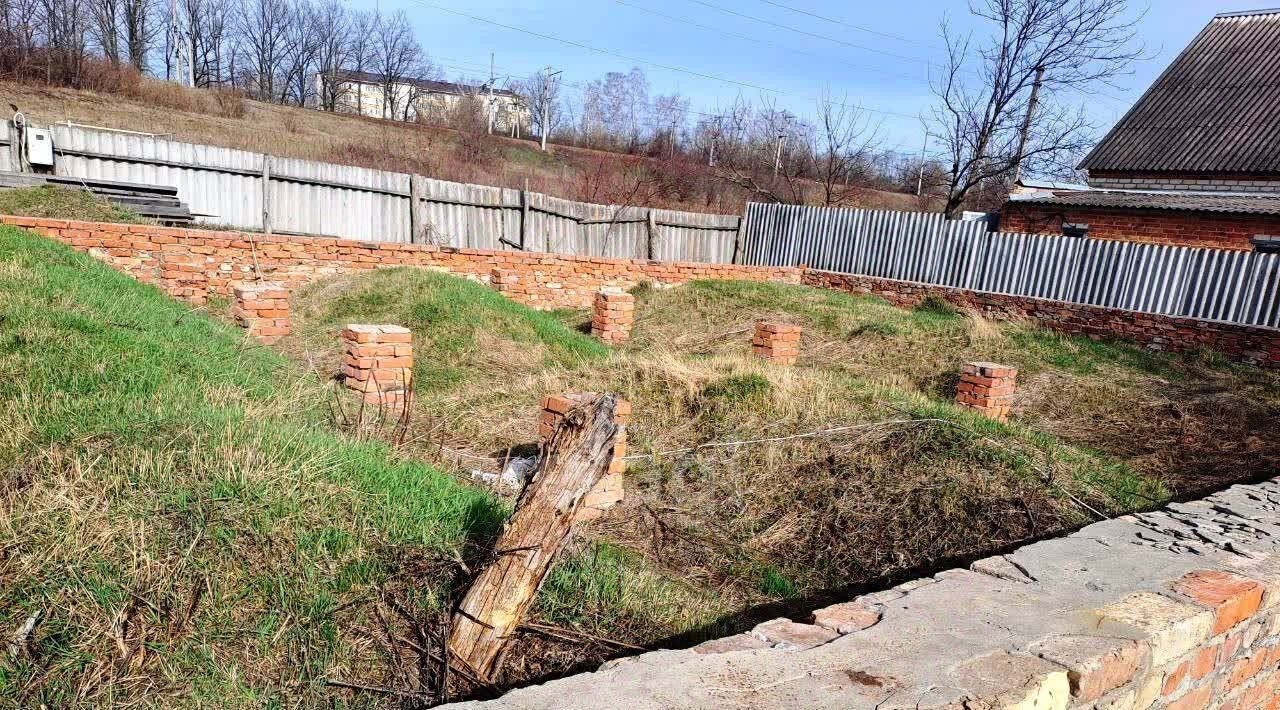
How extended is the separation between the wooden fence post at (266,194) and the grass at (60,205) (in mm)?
1654

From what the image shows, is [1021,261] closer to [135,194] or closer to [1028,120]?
[1028,120]

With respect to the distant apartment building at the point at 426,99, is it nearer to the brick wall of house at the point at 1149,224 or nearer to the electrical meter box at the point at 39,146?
the electrical meter box at the point at 39,146

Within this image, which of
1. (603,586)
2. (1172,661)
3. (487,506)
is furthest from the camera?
(487,506)

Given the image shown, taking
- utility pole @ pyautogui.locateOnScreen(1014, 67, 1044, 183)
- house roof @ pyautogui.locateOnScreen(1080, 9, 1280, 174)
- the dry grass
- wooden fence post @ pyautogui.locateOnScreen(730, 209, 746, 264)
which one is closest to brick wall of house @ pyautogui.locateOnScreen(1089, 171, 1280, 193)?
house roof @ pyautogui.locateOnScreen(1080, 9, 1280, 174)

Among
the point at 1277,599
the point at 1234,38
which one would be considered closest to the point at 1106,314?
the point at 1277,599

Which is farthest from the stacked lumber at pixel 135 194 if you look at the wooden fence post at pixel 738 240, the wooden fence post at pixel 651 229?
the wooden fence post at pixel 738 240

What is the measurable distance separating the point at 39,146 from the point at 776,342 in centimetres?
1025

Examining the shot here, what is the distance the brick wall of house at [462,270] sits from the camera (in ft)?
27.5

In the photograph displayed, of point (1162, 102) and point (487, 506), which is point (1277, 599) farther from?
point (1162, 102)

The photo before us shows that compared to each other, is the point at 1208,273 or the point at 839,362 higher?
the point at 1208,273

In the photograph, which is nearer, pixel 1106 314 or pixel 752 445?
pixel 752 445

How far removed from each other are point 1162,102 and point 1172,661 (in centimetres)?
1825

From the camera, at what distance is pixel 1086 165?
54.0ft

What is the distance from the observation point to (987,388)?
6.21m
